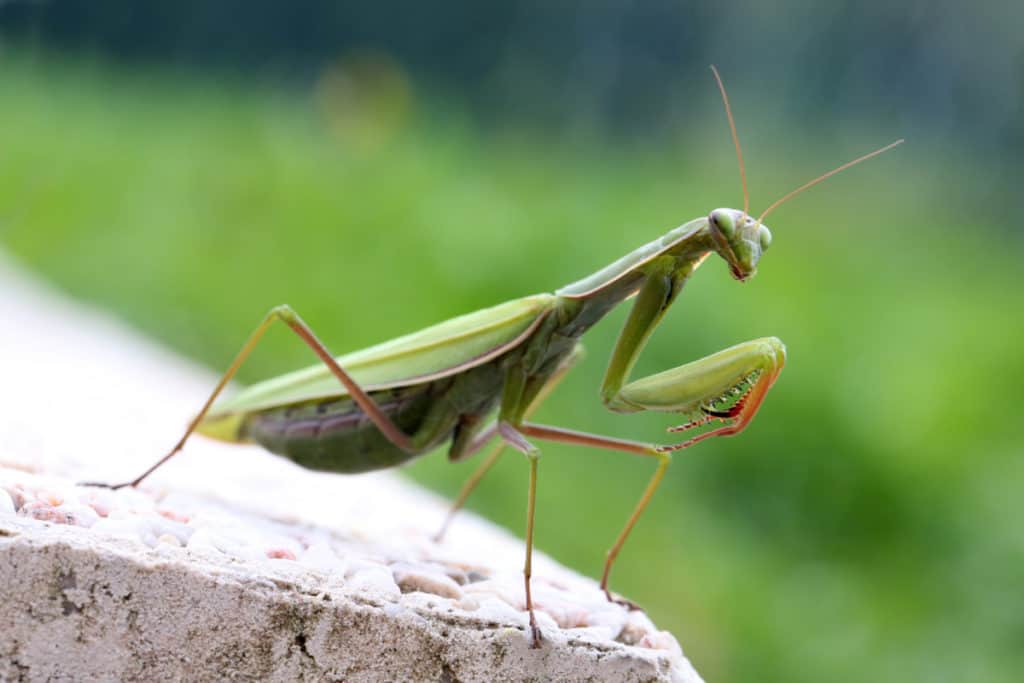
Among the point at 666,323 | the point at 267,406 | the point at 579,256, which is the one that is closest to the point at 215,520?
the point at 267,406

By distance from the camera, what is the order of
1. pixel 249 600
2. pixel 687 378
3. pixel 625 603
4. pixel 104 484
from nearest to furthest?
pixel 249 600 → pixel 687 378 → pixel 104 484 → pixel 625 603

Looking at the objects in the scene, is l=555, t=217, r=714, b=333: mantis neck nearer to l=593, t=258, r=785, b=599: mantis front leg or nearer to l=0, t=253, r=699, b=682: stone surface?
l=593, t=258, r=785, b=599: mantis front leg

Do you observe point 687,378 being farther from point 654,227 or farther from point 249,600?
point 654,227

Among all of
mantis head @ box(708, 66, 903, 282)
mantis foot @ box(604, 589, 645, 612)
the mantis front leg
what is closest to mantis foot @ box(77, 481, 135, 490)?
the mantis front leg

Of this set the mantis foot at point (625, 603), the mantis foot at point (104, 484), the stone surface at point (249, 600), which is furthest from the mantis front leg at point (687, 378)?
the mantis foot at point (104, 484)

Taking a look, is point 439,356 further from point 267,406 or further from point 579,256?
point 579,256

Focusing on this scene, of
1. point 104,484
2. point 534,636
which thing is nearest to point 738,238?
point 534,636
